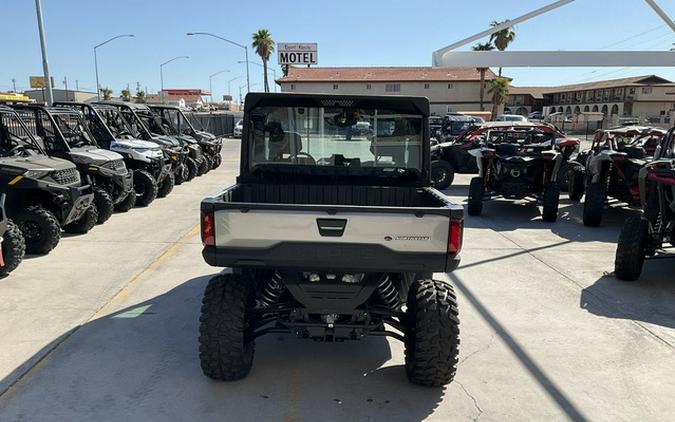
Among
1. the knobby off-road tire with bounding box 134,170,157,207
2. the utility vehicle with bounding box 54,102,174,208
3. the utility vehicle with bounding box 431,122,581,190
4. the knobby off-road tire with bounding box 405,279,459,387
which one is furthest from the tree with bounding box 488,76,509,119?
the knobby off-road tire with bounding box 405,279,459,387

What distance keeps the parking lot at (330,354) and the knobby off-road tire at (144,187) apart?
12.6ft

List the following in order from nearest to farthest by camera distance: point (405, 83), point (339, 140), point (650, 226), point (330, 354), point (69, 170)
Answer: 1. point (330, 354)
2. point (339, 140)
3. point (650, 226)
4. point (69, 170)
5. point (405, 83)

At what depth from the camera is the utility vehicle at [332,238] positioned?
3299 mm

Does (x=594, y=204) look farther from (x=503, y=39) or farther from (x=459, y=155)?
(x=503, y=39)

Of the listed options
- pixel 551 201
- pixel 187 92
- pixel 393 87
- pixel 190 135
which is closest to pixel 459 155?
pixel 551 201

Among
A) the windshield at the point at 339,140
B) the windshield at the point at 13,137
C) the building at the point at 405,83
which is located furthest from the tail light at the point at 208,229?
the building at the point at 405,83

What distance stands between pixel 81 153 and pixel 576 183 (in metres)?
10.5

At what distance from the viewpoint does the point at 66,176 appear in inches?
287

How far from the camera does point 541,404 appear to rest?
3.60m

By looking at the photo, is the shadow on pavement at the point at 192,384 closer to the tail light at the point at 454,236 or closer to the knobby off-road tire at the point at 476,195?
the tail light at the point at 454,236

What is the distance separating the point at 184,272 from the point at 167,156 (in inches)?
271

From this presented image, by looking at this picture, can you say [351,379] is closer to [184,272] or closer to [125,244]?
[184,272]

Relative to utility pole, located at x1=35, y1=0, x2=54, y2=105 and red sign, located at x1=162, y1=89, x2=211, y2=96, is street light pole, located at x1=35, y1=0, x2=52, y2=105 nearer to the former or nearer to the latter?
utility pole, located at x1=35, y1=0, x2=54, y2=105

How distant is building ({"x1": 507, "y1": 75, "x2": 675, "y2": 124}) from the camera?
60.8 meters
